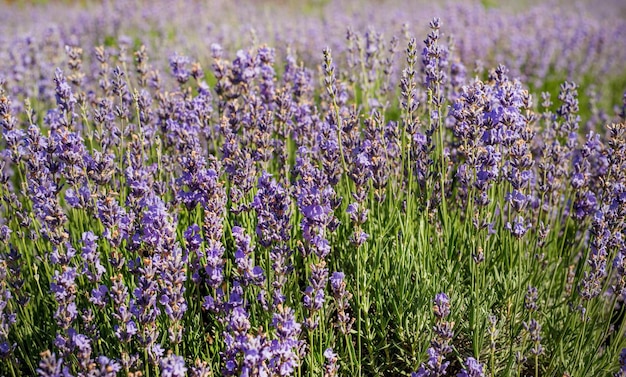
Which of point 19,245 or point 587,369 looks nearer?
point 587,369

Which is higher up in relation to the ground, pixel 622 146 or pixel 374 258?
pixel 622 146

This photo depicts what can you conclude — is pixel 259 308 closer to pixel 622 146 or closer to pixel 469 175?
pixel 469 175

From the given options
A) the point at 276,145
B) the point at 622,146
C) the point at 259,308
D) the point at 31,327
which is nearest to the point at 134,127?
the point at 276,145

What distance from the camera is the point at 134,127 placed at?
140 inches

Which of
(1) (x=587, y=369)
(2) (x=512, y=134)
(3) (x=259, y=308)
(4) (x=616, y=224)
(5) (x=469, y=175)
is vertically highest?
(2) (x=512, y=134)

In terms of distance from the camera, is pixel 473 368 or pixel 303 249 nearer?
pixel 473 368

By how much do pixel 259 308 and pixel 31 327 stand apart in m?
0.99

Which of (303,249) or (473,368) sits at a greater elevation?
(303,249)

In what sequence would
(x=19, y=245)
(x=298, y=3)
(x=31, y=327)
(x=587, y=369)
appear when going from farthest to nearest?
(x=298, y=3) < (x=19, y=245) < (x=31, y=327) < (x=587, y=369)

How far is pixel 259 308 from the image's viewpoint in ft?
8.12

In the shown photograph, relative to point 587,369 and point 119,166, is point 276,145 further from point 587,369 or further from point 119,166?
point 587,369

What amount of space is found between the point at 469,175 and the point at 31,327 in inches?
79.2

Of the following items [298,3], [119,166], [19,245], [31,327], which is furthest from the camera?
[298,3]

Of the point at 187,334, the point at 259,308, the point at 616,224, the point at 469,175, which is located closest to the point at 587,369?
the point at 616,224
